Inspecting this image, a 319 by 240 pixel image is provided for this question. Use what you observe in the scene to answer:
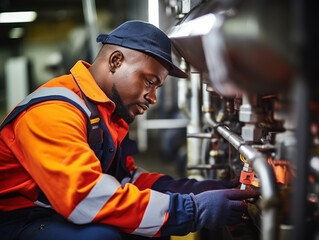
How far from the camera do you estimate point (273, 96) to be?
49.1 inches

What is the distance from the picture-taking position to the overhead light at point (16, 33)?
632cm

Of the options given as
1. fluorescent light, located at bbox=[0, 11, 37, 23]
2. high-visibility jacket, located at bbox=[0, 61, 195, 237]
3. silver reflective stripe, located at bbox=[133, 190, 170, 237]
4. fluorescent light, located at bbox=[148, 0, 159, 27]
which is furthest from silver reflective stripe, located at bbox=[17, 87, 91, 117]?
fluorescent light, located at bbox=[0, 11, 37, 23]

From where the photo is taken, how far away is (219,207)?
4.47 feet

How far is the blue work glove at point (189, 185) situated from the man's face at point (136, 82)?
1.25 ft

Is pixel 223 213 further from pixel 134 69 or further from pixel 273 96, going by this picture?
pixel 134 69

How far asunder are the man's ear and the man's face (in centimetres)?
1

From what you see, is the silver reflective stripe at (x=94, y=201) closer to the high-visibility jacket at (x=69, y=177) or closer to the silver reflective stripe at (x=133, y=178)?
the high-visibility jacket at (x=69, y=177)

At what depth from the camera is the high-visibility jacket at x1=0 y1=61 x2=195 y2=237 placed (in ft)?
4.17

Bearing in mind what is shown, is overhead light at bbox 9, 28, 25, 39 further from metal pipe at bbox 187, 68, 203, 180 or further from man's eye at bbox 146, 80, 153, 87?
man's eye at bbox 146, 80, 153, 87

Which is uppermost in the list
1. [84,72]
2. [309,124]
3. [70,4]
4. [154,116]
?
[70,4]

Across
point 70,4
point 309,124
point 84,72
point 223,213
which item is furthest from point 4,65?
point 309,124

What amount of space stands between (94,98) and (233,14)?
837mm

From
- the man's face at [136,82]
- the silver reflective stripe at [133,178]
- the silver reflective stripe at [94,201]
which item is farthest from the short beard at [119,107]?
the silver reflective stripe at [94,201]

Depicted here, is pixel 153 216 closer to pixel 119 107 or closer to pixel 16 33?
pixel 119 107
